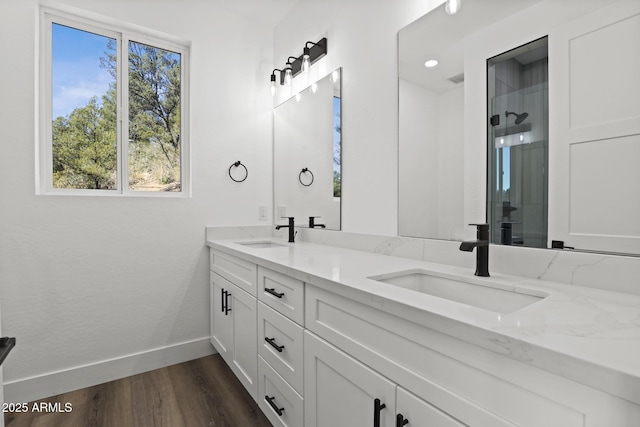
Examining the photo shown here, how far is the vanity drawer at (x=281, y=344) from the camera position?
125cm

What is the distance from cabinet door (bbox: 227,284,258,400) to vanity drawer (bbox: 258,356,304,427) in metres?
0.08

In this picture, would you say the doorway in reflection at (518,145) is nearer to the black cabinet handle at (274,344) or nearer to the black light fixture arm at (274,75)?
the black cabinet handle at (274,344)

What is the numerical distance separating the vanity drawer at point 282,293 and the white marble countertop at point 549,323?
0.14 meters

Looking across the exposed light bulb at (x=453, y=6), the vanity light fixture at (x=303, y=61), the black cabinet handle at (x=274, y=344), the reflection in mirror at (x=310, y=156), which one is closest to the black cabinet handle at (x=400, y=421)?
the black cabinet handle at (x=274, y=344)

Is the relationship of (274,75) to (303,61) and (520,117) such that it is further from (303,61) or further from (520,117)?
(520,117)

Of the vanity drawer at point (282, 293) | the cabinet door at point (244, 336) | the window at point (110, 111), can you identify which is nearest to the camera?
the vanity drawer at point (282, 293)

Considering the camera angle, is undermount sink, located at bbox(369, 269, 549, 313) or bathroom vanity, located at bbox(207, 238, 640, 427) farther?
undermount sink, located at bbox(369, 269, 549, 313)

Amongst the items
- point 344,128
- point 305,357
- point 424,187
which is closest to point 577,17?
point 424,187

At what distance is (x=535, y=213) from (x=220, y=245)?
1733mm

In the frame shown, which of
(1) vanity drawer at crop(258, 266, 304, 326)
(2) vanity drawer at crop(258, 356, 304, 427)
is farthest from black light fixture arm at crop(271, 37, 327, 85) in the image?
(2) vanity drawer at crop(258, 356, 304, 427)

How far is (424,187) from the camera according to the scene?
1507 mm

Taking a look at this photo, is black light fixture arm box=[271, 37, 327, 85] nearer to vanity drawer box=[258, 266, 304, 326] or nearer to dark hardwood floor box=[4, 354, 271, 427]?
vanity drawer box=[258, 266, 304, 326]

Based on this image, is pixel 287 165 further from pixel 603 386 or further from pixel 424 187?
pixel 603 386

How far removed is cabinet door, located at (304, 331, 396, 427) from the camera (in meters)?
0.87
